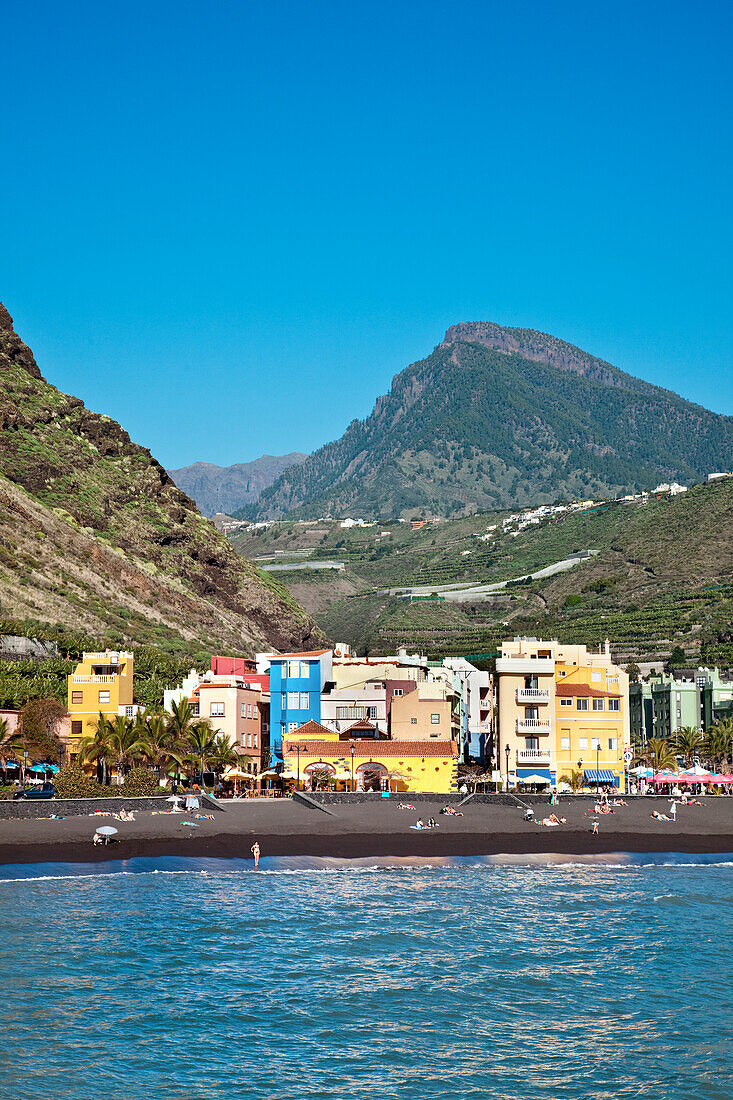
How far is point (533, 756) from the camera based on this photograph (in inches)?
2881

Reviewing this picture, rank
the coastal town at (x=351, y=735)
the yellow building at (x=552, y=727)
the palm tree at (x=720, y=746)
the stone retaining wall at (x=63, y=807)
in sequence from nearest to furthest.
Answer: the stone retaining wall at (x=63, y=807)
the coastal town at (x=351, y=735)
the yellow building at (x=552, y=727)
the palm tree at (x=720, y=746)

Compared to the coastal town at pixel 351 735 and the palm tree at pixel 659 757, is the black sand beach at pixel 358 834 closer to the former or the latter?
the coastal town at pixel 351 735

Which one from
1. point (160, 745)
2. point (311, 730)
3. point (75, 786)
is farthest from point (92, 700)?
point (311, 730)

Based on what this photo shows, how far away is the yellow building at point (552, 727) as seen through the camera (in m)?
73.3

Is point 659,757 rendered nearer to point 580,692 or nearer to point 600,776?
point 600,776

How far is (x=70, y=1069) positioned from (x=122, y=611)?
105 meters

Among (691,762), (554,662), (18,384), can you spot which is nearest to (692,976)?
(554,662)

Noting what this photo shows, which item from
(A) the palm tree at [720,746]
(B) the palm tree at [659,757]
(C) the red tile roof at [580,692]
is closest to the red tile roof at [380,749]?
(C) the red tile roof at [580,692]

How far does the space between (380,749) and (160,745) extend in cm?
1193

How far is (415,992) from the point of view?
107 feet

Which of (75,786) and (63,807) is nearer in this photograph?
(63,807)

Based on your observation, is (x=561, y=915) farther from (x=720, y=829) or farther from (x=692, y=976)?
(x=720, y=829)

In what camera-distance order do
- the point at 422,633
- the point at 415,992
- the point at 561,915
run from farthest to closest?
1. the point at 422,633
2. the point at 561,915
3. the point at 415,992

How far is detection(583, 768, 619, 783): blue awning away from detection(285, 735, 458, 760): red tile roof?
Answer: 9.35m
